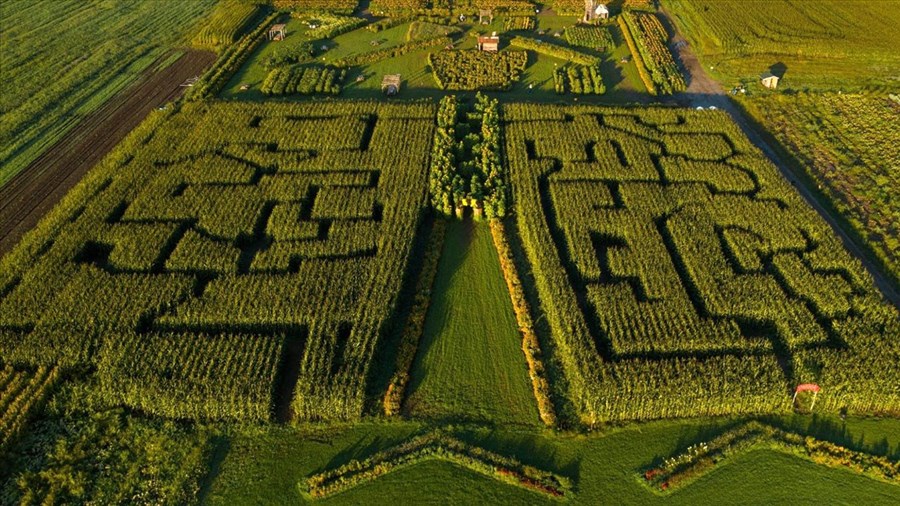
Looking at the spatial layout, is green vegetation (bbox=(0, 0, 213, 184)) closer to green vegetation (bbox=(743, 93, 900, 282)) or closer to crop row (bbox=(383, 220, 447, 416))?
crop row (bbox=(383, 220, 447, 416))

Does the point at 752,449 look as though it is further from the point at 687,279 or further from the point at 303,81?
the point at 303,81

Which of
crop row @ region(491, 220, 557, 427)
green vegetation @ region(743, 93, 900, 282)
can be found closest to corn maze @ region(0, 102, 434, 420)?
crop row @ region(491, 220, 557, 427)

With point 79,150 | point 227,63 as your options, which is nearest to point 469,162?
point 227,63

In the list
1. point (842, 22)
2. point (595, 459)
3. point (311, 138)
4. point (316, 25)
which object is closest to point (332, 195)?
point (311, 138)

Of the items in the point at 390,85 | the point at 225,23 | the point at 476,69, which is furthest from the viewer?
the point at 225,23

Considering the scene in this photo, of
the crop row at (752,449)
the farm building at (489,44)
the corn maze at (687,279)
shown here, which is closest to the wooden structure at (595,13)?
the farm building at (489,44)
